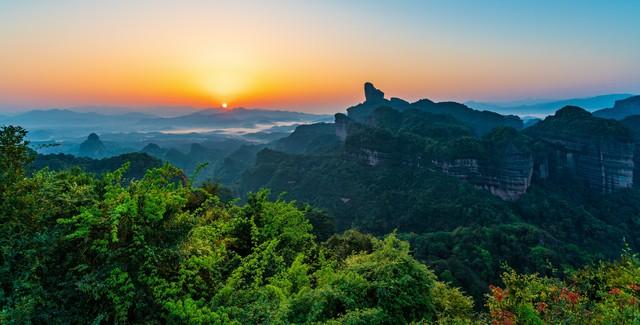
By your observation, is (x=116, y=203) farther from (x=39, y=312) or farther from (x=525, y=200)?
(x=525, y=200)

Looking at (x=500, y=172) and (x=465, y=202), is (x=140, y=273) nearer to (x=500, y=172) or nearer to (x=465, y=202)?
(x=465, y=202)

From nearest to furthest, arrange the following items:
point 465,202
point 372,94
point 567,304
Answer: point 567,304
point 465,202
point 372,94

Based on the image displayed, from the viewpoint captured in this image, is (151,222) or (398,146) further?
(398,146)

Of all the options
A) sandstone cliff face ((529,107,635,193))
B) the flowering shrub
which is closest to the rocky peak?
sandstone cliff face ((529,107,635,193))

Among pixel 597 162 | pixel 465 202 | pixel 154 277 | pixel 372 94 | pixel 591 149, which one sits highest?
pixel 372 94

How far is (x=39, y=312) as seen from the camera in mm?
4840

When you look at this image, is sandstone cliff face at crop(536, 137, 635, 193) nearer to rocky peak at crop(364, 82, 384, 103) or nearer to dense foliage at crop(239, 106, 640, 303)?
dense foliage at crop(239, 106, 640, 303)

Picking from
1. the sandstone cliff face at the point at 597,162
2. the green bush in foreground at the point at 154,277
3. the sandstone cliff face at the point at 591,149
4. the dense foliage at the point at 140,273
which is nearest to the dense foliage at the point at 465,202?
the sandstone cliff face at the point at 591,149

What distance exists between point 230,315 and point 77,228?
3141mm

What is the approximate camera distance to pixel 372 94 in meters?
140

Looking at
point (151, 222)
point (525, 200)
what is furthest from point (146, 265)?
point (525, 200)

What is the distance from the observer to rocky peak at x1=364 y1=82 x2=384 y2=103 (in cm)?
13869

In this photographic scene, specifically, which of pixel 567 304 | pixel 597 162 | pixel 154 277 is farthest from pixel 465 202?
pixel 154 277

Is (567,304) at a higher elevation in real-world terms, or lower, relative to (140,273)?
lower
